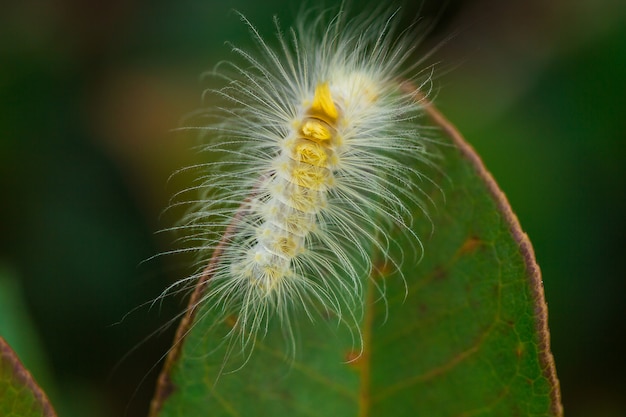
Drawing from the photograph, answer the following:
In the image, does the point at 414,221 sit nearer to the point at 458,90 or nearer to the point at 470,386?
the point at 470,386

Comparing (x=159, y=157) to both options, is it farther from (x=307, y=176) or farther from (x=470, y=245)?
(x=470, y=245)

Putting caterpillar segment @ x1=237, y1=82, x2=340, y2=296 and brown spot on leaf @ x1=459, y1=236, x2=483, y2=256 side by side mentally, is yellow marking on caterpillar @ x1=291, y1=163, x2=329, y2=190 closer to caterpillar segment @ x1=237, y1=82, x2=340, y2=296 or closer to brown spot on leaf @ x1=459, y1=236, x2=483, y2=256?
caterpillar segment @ x1=237, y1=82, x2=340, y2=296

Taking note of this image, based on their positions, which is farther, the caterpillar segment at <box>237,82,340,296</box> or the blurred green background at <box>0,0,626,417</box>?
the blurred green background at <box>0,0,626,417</box>

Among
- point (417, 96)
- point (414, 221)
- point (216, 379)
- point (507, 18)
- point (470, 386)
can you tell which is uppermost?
point (507, 18)

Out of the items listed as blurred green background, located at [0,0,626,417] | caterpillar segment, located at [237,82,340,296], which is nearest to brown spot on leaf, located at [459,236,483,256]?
caterpillar segment, located at [237,82,340,296]

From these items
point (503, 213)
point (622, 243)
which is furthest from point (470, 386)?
point (622, 243)
